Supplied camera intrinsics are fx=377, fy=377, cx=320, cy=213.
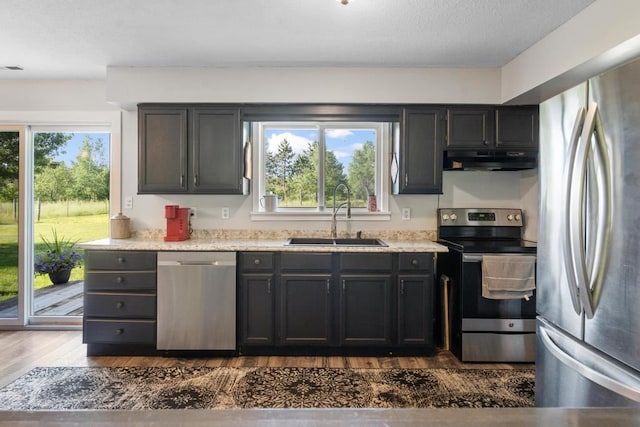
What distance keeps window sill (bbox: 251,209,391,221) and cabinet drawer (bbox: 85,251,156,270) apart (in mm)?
1002

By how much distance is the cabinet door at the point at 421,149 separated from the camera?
10.8 ft

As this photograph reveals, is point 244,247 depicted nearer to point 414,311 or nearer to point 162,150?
point 162,150

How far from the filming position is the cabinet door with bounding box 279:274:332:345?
304cm

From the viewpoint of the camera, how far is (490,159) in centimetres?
332

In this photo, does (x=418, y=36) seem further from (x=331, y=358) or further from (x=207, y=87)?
(x=331, y=358)

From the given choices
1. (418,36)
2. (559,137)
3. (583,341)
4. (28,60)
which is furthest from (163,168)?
(583,341)

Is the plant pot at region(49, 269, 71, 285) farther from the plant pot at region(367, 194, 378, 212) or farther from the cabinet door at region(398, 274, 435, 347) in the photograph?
the cabinet door at region(398, 274, 435, 347)

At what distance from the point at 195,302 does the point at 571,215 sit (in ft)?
8.56

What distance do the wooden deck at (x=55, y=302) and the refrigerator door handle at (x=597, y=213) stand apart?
4.17m

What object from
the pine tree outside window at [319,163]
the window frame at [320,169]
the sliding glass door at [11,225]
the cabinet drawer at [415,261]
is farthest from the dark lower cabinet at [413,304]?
the sliding glass door at [11,225]

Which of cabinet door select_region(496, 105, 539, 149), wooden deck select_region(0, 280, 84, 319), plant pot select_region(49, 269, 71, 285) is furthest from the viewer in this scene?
plant pot select_region(49, 269, 71, 285)

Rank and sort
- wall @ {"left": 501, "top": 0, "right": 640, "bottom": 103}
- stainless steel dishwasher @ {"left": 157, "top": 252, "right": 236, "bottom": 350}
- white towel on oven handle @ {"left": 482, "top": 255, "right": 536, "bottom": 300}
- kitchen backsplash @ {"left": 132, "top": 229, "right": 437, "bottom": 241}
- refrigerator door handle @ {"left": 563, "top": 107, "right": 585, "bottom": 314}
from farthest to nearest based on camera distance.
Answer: kitchen backsplash @ {"left": 132, "top": 229, "right": 437, "bottom": 241}
stainless steel dishwasher @ {"left": 157, "top": 252, "right": 236, "bottom": 350}
white towel on oven handle @ {"left": 482, "top": 255, "right": 536, "bottom": 300}
wall @ {"left": 501, "top": 0, "right": 640, "bottom": 103}
refrigerator door handle @ {"left": 563, "top": 107, "right": 585, "bottom": 314}

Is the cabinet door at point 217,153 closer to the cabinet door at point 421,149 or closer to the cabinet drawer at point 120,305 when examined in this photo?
the cabinet drawer at point 120,305

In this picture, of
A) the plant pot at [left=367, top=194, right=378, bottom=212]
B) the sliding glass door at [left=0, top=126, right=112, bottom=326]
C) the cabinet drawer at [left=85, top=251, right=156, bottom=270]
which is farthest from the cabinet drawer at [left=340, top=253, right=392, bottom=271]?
the sliding glass door at [left=0, top=126, right=112, bottom=326]
